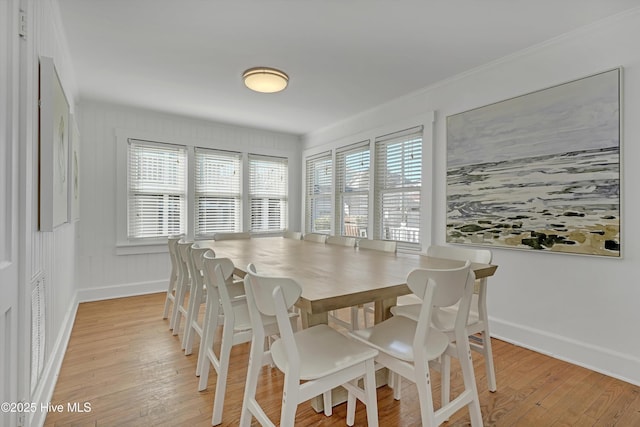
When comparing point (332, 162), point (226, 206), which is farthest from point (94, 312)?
point (332, 162)

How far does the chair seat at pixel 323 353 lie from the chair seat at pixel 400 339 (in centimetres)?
10

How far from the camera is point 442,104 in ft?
10.9

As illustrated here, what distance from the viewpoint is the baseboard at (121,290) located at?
389 cm

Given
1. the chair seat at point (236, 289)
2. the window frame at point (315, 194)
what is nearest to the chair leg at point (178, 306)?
the chair seat at point (236, 289)

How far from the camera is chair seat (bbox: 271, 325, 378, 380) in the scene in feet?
4.02

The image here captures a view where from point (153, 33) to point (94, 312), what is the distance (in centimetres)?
299

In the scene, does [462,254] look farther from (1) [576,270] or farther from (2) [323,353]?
(2) [323,353]

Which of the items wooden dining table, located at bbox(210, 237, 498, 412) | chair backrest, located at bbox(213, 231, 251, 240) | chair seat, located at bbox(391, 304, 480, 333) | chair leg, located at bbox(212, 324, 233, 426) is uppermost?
chair backrest, located at bbox(213, 231, 251, 240)

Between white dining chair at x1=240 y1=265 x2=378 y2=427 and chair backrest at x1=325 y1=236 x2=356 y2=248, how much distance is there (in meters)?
1.59

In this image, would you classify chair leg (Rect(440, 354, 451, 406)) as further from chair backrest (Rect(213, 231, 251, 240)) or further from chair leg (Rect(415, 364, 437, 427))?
chair backrest (Rect(213, 231, 251, 240))

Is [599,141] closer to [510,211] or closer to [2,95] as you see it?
[510,211]

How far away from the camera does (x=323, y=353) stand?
1340 mm

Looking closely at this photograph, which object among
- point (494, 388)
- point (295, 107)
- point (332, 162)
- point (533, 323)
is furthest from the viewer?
point (332, 162)

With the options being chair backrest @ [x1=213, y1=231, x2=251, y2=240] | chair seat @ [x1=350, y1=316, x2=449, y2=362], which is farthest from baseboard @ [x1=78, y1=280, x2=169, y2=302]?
chair seat @ [x1=350, y1=316, x2=449, y2=362]
